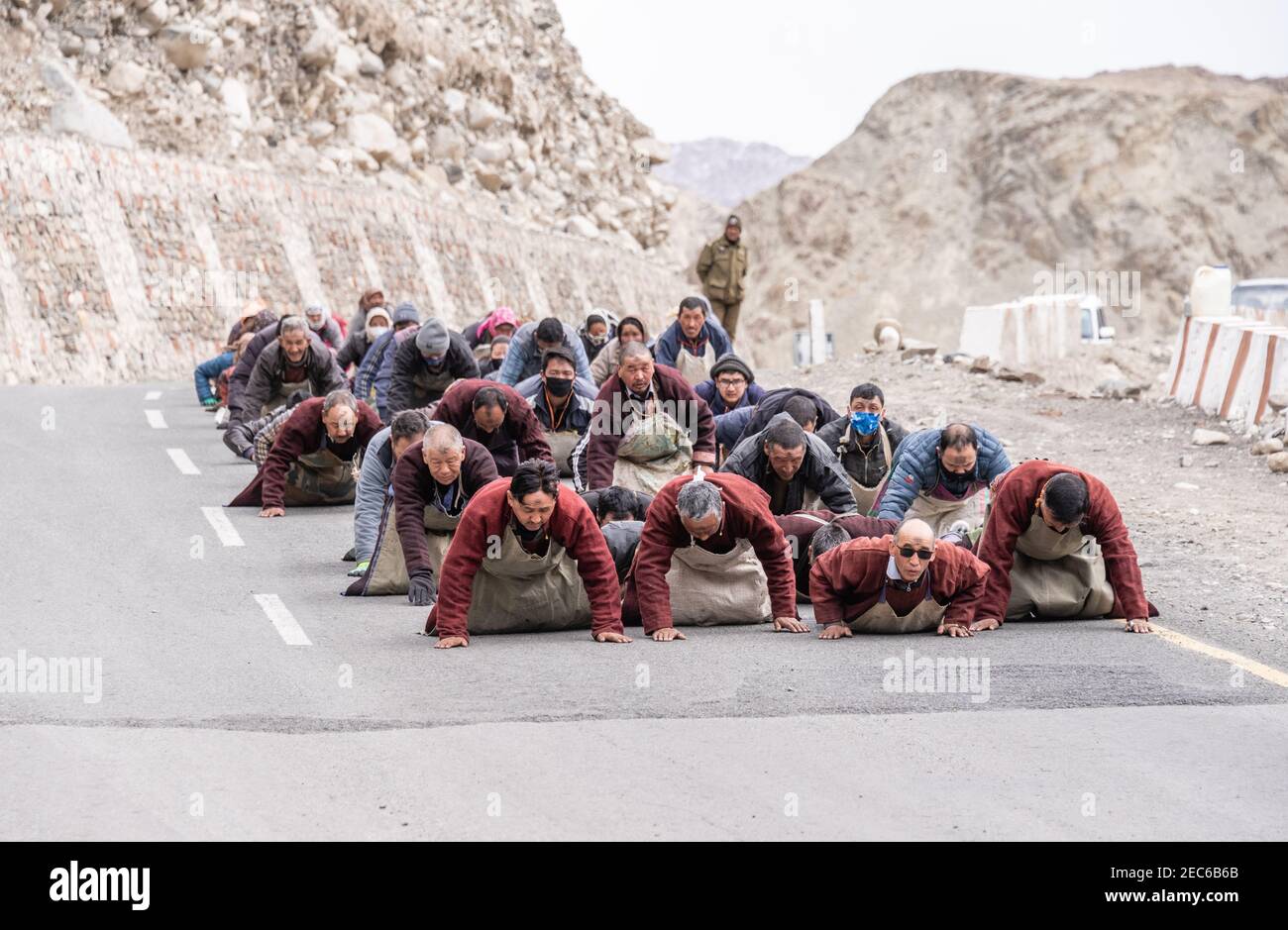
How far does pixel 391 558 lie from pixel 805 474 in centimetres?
281

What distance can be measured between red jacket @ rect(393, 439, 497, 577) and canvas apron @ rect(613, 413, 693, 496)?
2.47 m

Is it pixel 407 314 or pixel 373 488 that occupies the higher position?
pixel 407 314

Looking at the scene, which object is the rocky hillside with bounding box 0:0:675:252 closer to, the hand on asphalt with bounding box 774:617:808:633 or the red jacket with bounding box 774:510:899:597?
the red jacket with bounding box 774:510:899:597

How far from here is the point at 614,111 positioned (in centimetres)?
6138

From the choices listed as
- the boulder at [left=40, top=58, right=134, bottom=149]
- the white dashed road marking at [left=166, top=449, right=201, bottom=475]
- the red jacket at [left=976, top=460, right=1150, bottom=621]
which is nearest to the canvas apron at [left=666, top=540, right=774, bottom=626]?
the red jacket at [left=976, top=460, right=1150, bottom=621]

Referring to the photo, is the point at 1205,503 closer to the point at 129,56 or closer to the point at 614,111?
the point at 129,56

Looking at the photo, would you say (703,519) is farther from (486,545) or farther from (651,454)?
(651,454)

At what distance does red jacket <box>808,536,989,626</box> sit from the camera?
1007cm

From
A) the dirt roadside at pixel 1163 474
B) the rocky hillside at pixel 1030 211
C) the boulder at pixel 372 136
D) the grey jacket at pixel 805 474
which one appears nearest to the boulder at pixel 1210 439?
the dirt roadside at pixel 1163 474

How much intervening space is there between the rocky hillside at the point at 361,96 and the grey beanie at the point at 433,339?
2125 centimetres

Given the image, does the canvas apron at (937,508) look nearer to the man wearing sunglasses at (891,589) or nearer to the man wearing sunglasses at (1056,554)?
the man wearing sunglasses at (1056,554)

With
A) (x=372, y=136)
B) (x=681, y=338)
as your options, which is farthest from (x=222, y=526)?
(x=372, y=136)

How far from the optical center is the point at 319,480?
15.1 metres

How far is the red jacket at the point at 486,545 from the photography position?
9.73m
